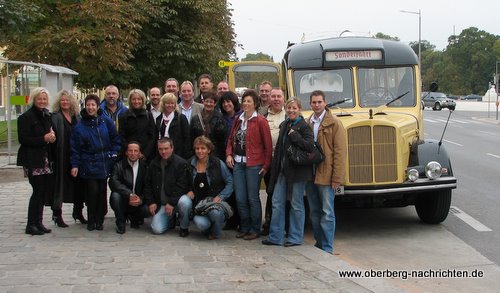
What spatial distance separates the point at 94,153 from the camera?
7.40 m

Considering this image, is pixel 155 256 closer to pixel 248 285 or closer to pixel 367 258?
pixel 248 285

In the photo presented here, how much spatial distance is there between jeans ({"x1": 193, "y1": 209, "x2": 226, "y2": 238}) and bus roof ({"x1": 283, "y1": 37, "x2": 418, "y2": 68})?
3.25m

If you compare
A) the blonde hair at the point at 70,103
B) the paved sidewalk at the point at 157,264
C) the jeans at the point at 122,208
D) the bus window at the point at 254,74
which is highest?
the bus window at the point at 254,74

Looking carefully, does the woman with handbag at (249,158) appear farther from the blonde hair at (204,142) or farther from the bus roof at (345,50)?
the bus roof at (345,50)

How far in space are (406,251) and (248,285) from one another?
2.90 metres

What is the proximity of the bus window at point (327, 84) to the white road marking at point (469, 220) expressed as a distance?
2.49m

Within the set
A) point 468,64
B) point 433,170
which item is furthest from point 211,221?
point 468,64

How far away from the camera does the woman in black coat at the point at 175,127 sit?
7629mm

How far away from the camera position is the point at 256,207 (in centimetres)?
728

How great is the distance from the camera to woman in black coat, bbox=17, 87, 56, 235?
706 cm

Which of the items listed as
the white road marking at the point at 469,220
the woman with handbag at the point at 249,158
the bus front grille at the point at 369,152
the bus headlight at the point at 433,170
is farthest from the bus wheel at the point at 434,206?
the woman with handbag at the point at 249,158

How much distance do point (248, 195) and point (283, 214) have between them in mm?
540

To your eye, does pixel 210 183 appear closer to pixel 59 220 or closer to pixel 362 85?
pixel 59 220

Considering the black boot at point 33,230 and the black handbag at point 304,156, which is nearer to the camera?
the black handbag at point 304,156
